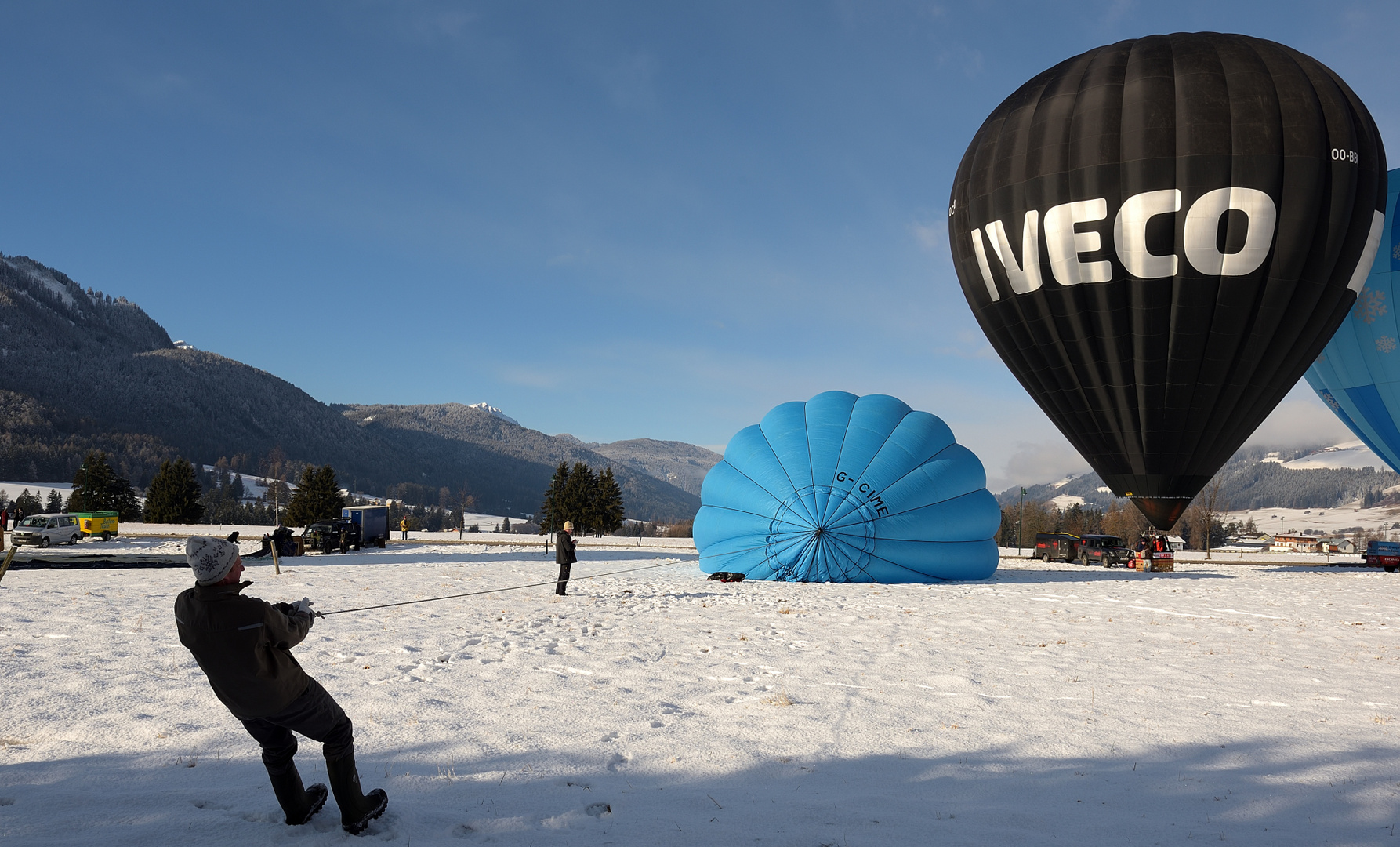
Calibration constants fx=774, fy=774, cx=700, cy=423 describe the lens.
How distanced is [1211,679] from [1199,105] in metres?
14.9

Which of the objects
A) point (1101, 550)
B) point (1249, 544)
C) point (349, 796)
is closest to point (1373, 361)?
point (1101, 550)

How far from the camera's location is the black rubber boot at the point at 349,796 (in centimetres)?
358

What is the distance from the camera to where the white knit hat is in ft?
11.0

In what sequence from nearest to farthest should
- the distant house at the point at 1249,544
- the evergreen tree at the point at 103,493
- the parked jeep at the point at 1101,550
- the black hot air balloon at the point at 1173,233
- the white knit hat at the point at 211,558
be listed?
the white knit hat at the point at 211,558
the black hot air balloon at the point at 1173,233
the parked jeep at the point at 1101,550
the evergreen tree at the point at 103,493
the distant house at the point at 1249,544

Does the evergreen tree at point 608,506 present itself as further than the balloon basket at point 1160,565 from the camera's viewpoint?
Yes

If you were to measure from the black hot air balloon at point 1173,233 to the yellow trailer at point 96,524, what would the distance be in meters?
38.8

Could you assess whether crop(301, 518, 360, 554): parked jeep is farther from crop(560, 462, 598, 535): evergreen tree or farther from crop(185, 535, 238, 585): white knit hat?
crop(185, 535, 238, 585): white knit hat

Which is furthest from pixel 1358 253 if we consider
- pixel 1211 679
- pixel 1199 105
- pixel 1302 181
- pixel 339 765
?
pixel 339 765

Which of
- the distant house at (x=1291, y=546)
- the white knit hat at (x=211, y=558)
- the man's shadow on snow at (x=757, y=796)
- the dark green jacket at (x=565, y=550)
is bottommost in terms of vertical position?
the man's shadow on snow at (x=757, y=796)

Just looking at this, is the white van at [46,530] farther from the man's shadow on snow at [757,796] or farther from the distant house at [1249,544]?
the distant house at [1249,544]

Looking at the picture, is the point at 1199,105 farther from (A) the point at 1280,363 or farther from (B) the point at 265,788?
(B) the point at 265,788

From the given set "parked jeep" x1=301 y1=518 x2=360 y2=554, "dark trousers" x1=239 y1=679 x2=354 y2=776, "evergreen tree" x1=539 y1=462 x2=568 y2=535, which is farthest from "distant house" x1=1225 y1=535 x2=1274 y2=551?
"dark trousers" x1=239 y1=679 x2=354 y2=776

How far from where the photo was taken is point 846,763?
4762 mm

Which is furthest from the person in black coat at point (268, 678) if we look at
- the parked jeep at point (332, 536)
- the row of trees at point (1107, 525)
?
the row of trees at point (1107, 525)
